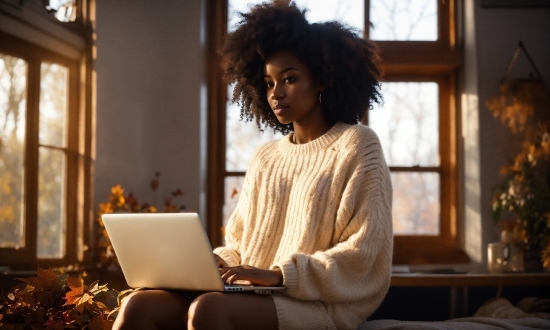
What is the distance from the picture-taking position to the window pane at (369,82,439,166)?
4711mm

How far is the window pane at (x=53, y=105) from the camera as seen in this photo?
4.14 metres

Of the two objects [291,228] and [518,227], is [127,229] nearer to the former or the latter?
[291,228]

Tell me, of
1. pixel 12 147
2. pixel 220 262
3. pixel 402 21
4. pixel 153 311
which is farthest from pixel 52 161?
pixel 153 311

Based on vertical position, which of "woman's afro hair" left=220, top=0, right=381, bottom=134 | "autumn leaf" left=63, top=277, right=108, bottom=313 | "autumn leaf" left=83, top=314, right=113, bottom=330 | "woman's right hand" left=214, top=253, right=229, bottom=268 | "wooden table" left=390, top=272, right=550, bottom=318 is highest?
"woman's afro hair" left=220, top=0, right=381, bottom=134

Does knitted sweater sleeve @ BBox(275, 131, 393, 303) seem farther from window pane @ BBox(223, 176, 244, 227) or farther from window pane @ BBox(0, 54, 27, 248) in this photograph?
window pane @ BBox(223, 176, 244, 227)

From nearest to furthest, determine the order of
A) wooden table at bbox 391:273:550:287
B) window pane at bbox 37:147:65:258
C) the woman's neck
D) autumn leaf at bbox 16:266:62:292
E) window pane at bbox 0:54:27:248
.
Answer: autumn leaf at bbox 16:266:62:292, the woman's neck, wooden table at bbox 391:273:550:287, window pane at bbox 0:54:27:248, window pane at bbox 37:147:65:258

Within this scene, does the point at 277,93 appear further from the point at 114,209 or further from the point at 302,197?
the point at 114,209

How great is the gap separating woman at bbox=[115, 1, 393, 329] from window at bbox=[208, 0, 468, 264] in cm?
207

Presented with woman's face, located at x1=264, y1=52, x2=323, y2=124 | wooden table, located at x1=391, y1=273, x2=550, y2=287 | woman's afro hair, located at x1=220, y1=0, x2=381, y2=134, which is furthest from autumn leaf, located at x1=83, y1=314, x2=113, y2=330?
wooden table, located at x1=391, y1=273, x2=550, y2=287

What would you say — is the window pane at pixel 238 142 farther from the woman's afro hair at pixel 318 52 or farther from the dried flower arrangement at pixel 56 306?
the dried flower arrangement at pixel 56 306

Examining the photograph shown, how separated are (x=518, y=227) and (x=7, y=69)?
2.53 metres

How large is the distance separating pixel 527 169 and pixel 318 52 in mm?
2139

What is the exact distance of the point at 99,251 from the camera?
13.8 feet

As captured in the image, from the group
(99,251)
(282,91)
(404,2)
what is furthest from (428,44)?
(282,91)
